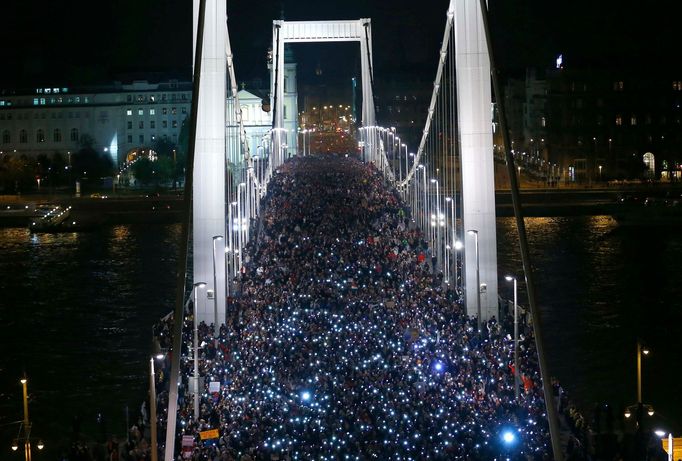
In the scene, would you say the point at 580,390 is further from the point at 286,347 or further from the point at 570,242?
the point at 570,242

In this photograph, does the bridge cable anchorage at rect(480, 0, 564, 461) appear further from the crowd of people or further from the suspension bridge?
the crowd of people

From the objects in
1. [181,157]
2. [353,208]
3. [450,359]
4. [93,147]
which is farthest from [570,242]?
[93,147]

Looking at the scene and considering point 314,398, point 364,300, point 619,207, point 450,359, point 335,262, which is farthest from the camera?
point 619,207

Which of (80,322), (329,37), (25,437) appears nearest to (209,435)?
(25,437)

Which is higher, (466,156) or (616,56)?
(616,56)

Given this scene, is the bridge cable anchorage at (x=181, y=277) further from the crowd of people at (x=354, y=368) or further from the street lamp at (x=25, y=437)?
the street lamp at (x=25, y=437)

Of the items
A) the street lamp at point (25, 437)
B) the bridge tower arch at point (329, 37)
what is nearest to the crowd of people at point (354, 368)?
the street lamp at point (25, 437)

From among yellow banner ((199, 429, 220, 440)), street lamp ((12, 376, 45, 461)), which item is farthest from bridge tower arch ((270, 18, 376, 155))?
yellow banner ((199, 429, 220, 440))
